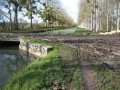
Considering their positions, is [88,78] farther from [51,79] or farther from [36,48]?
[36,48]

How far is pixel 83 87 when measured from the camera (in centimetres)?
896

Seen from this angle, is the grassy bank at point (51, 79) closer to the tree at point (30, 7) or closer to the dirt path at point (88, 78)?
the dirt path at point (88, 78)

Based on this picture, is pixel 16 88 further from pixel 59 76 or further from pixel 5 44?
pixel 5 44

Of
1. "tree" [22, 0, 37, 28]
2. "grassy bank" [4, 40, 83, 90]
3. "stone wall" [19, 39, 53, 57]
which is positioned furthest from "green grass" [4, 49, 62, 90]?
"tree" [22, 0, 37, 28]

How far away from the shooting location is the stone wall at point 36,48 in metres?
22.4

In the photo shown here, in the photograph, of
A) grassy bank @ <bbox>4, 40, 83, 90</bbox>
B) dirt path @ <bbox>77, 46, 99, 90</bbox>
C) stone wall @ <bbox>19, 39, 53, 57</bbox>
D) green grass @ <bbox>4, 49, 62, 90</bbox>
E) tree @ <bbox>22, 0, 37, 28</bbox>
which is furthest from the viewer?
tree @ <bbox>22, 0, 37, 28</bbox>

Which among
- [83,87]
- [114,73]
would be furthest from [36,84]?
[114,73]

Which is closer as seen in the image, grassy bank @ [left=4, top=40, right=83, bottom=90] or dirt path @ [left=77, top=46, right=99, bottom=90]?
dirt path @ [left=77, top=46, right=99, bottom=90]

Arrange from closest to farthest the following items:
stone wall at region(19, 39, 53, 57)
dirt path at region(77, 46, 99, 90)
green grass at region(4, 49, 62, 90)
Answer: dirt path at region(77, 46, 99, 90)
green grass at region(4, 49, 62, 90)
stone wall at region(19, 39, 53, 57)

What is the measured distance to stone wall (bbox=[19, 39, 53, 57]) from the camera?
22.4 metres

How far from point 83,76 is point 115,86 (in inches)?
64.6

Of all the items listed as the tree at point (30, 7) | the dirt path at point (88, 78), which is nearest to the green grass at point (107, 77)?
the dirt path at point (88, 78)

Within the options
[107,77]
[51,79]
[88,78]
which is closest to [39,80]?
[51,79]

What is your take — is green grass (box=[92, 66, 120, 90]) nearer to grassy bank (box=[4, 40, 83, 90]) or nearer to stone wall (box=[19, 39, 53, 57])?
grassy bank (box=[4, 40, 83, 90])
